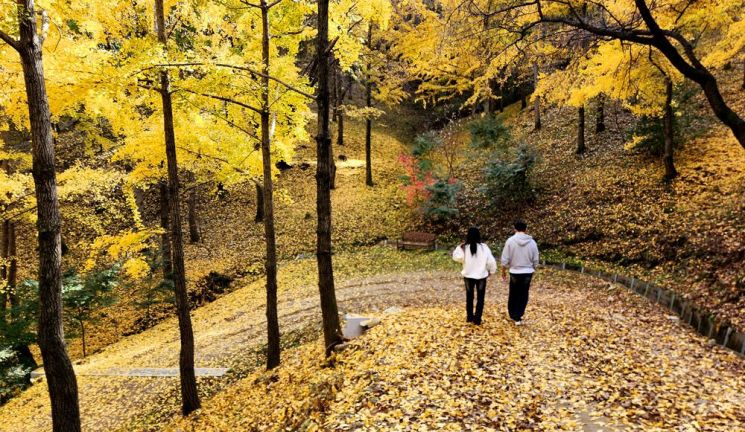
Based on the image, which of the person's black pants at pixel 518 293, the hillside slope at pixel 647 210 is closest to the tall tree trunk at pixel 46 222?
the person's black pants at pixel 518 293

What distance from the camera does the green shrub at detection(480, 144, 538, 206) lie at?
16656mm

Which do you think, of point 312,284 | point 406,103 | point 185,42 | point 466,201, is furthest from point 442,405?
point 406,103

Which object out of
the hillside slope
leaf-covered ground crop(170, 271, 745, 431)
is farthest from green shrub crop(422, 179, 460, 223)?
leaf-covered ground crop(170, 271, 745, 431)

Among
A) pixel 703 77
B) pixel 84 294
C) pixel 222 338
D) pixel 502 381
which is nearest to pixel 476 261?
pixel 502 381

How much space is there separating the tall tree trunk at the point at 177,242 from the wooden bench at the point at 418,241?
11.2 metres

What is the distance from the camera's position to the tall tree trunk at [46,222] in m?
4.53

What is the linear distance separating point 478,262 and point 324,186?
2906 mm

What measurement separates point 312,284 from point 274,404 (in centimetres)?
829

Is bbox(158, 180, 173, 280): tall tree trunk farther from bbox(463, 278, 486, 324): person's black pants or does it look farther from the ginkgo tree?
the ginkgo tree

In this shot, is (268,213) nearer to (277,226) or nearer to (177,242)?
(177,242)

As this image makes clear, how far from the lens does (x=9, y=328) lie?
11.6 m

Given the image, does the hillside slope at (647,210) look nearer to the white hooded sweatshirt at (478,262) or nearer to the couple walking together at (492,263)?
the couple walking together at (492,263)

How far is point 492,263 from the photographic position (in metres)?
6.93

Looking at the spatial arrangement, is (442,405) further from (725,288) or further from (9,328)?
(9,328)
